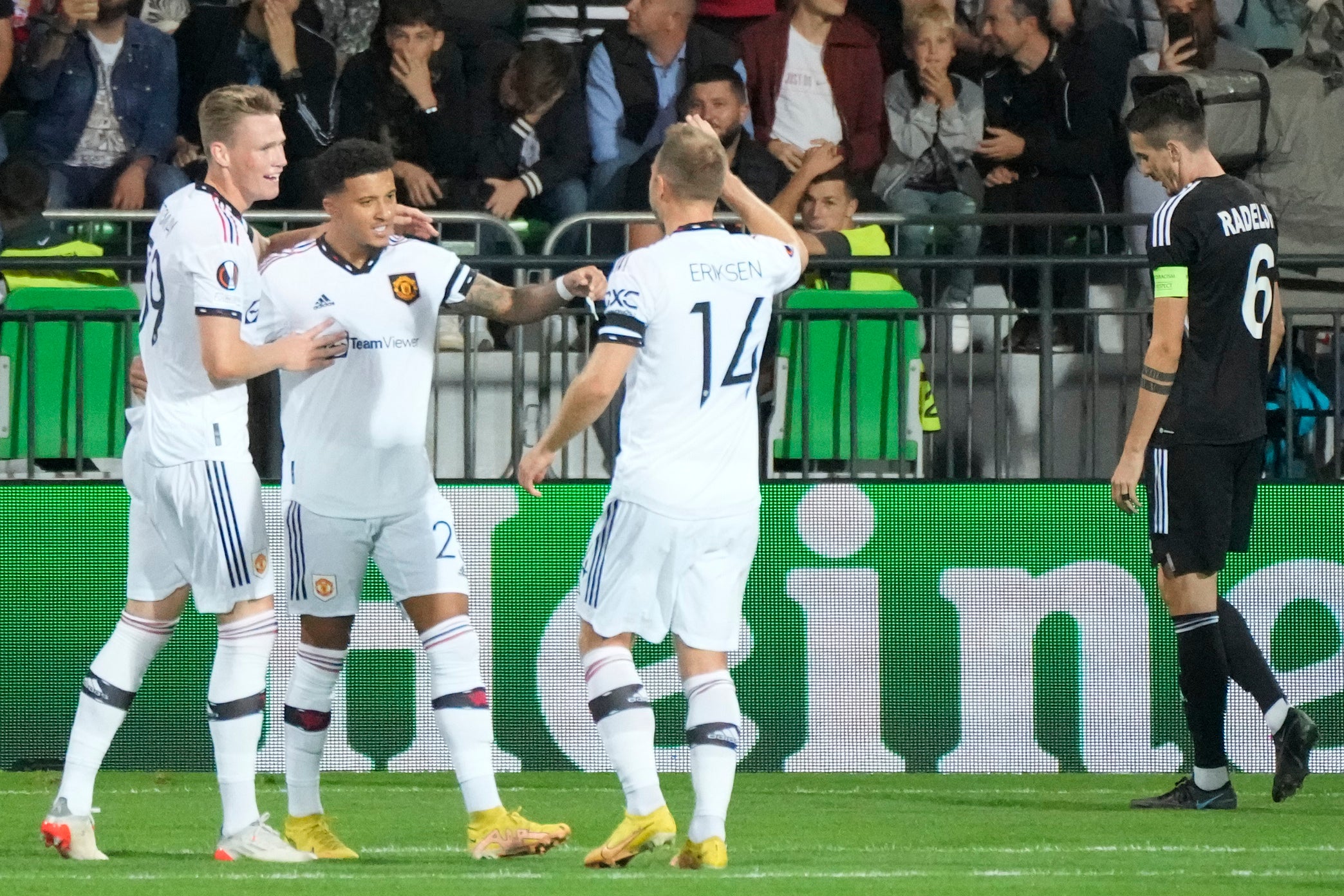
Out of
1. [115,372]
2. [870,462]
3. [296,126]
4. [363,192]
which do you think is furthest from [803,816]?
[296,126]

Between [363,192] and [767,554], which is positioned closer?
[363,192]

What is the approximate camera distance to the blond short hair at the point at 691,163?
235 inches

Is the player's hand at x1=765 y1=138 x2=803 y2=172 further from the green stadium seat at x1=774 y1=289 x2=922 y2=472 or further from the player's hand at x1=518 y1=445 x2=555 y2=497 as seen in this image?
the player's hand at x1=518 y1=445 x2=555 y2=497

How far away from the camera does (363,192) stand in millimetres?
6141

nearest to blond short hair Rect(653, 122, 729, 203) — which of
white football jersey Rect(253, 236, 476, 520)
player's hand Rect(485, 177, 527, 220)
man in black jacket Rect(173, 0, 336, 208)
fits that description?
white football jersey Rect(253, 236, 476, 520)

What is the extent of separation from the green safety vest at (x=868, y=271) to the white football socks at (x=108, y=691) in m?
4.43

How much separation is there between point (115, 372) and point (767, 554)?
9.45ft

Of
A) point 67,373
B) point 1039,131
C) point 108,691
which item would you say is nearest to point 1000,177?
point 1039,131

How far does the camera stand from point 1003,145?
448 inches

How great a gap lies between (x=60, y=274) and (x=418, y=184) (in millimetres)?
1998

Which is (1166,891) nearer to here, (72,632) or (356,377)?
(356,377)

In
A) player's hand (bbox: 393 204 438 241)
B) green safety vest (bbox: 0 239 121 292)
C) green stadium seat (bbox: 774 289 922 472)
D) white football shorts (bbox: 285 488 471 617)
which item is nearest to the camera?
white football shorts (bbox: 285 488 471 617)

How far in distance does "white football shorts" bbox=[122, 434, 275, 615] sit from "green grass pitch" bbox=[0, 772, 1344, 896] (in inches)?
31.5

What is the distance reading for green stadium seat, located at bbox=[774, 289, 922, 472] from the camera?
941cm
